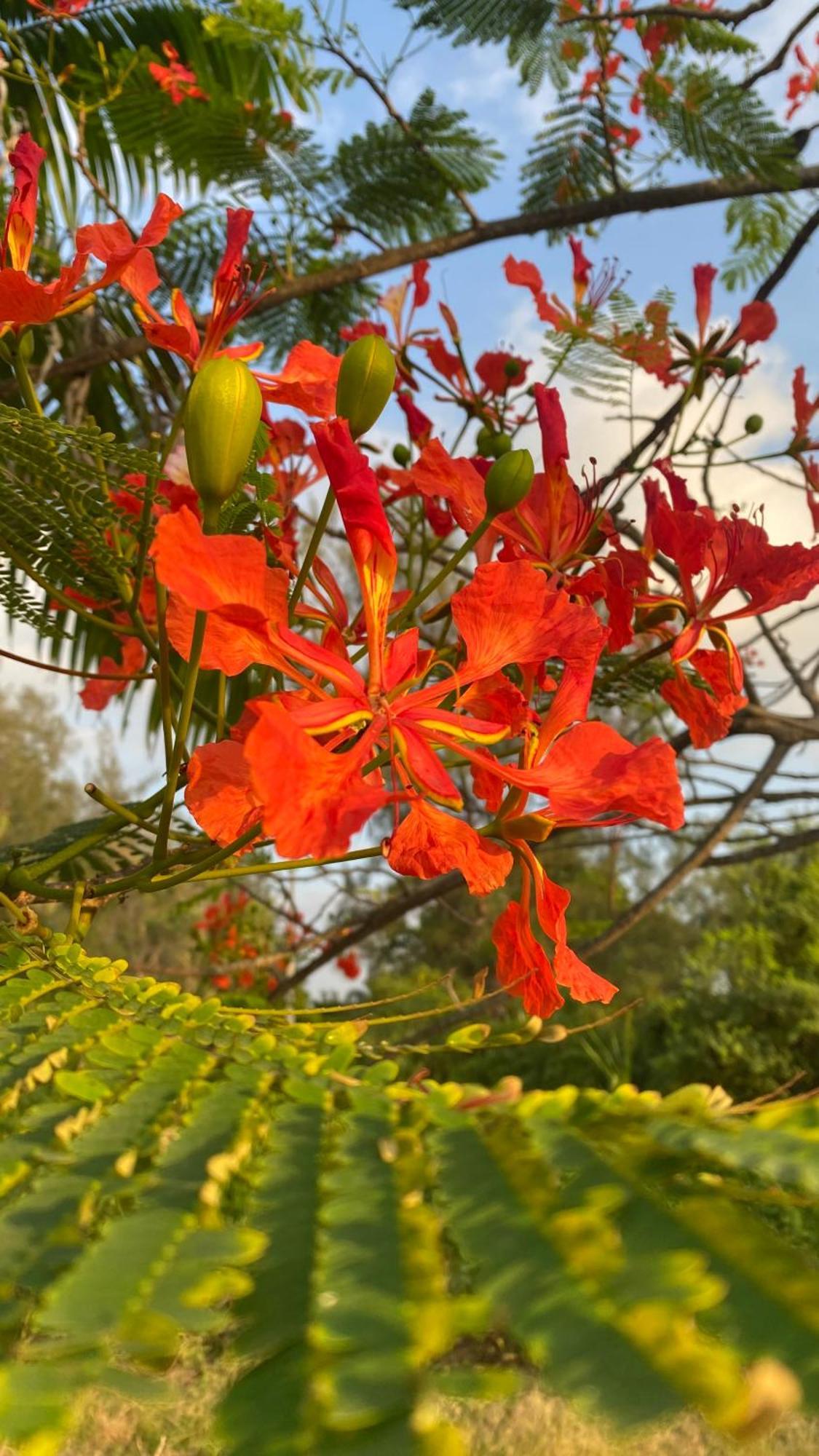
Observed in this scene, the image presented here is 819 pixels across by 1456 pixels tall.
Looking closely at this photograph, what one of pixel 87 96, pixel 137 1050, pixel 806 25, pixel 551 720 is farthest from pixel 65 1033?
pixel 87 96

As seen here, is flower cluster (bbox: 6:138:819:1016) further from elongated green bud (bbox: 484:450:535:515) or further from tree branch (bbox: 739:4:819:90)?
tree branch (bbox: 739:4:819:90)

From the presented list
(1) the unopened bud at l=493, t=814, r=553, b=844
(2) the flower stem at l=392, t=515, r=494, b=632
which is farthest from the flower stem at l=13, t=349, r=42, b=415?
(1) the unopened bud at l=493, t=814, r=553, b=844

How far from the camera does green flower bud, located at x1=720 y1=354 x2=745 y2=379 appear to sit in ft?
3.96

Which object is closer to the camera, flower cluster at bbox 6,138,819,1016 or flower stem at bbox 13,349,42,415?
flower cluster at bbox 6,138,819,1016

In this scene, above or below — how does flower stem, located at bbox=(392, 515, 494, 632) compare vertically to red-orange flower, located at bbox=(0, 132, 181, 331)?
below

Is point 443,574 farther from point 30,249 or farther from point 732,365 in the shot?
point 732,365

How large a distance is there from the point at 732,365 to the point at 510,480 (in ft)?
2.71

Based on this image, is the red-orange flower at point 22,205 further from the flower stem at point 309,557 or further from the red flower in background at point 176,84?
the red flower in background at point 176,84

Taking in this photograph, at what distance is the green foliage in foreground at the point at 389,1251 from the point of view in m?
0.16

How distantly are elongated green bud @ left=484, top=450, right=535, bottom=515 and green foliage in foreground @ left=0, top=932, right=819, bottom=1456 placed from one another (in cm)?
34

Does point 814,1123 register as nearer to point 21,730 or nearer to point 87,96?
point 87,96

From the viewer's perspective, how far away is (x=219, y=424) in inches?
17.6

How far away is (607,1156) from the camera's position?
0.22 m

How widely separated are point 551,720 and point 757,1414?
0.41 meters
